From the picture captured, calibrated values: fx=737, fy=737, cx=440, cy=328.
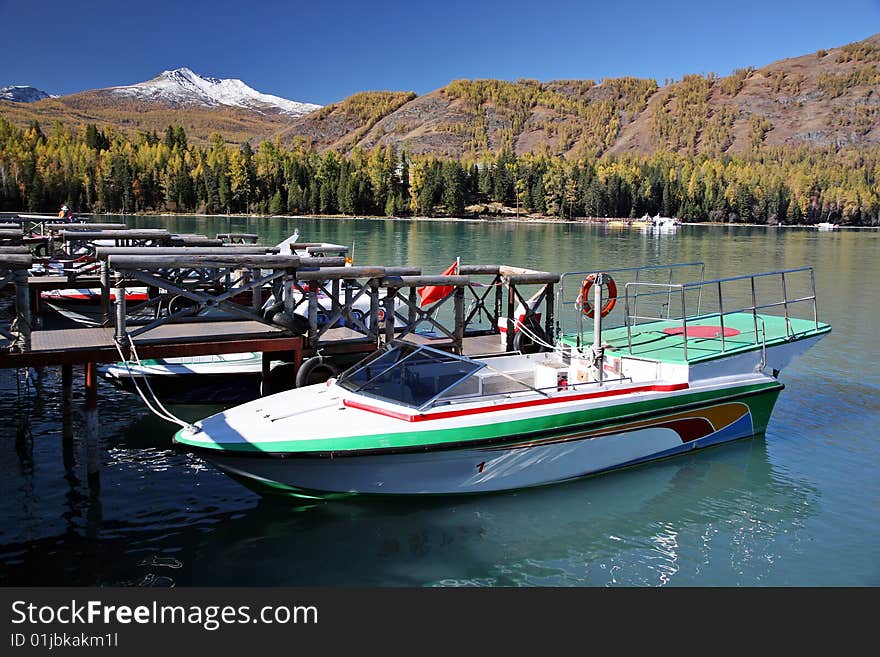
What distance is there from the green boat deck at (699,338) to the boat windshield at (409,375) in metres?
4.10

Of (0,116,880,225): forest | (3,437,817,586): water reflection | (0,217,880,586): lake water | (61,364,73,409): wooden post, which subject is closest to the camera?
(3,437,817,586): water reflection

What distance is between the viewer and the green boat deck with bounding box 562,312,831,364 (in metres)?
15.0

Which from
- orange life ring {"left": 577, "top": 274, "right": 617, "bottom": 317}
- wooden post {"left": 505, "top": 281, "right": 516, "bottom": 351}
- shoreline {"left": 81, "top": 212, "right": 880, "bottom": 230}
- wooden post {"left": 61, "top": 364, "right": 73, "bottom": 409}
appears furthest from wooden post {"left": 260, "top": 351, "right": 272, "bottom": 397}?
shoreline {"left": 81, "top": 212, "right": 880, "bottom": 230}

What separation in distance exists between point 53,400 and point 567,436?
1279 cm

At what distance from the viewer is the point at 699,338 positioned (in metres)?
16.4

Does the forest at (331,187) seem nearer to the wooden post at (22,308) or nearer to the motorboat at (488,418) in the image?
the wooden post at (22,308)

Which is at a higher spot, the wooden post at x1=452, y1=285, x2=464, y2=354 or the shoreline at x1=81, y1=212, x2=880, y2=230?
the shoreline at x1=81, y1=212, x2=880, y2=230

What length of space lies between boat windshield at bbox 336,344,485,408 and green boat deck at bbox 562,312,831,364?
4.10 m

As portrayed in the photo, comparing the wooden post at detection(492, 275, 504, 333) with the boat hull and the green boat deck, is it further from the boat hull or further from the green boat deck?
the boat hull

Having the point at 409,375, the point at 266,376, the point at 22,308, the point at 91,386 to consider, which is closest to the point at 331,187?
the point at 266,376

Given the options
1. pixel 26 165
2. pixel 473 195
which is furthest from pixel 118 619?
pixel 473 195

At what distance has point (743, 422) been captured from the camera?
1562 cm

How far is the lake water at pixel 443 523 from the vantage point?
10.3 m

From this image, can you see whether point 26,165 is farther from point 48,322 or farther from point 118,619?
point 118,619
